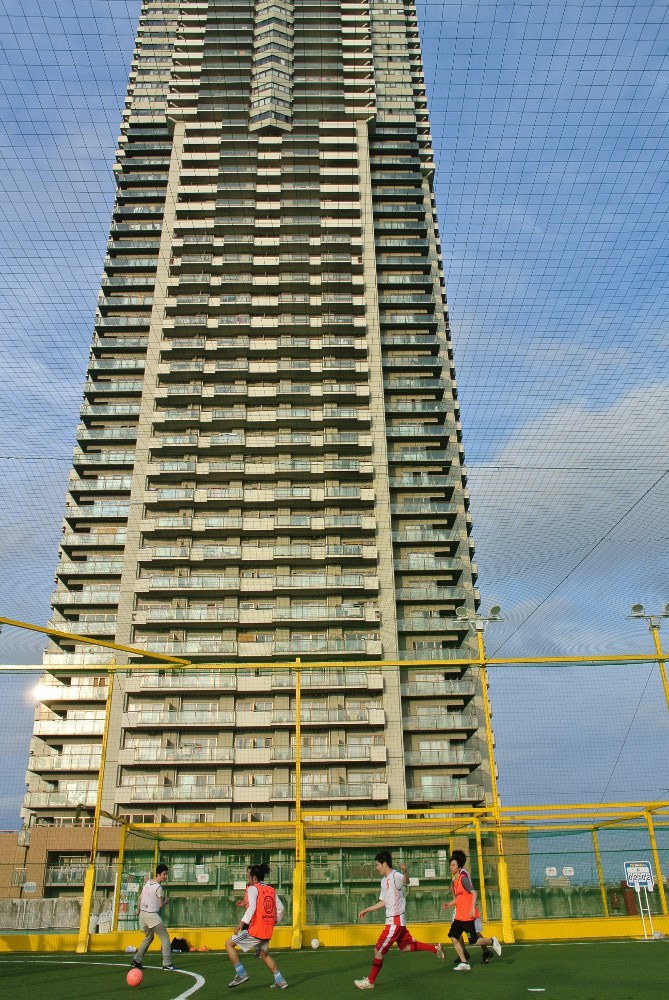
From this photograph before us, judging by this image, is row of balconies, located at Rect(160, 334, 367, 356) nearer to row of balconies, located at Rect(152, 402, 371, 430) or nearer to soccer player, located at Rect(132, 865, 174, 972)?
row of balconies, located at Rect(152, 402, 371, 430)

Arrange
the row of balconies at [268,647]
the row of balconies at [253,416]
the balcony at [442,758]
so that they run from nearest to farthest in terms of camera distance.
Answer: the balcony at [442,758] < the row of balconies at [268,647] < the row of balconies at [253,416]

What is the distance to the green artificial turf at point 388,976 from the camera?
688 cm

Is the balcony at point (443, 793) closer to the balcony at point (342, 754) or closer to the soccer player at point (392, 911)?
the balcony at point (342, 754)

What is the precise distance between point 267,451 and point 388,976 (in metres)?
37.8

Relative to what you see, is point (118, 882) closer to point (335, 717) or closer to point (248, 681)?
point (335, 717)

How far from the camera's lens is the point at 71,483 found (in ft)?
149

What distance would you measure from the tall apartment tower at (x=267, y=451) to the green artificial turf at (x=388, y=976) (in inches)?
921

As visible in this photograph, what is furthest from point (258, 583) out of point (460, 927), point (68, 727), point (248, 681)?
point (460, 927)

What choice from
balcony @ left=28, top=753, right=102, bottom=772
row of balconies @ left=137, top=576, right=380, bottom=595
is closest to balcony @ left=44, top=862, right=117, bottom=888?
balcony @ left=28, top=753, right=102, bottom=772

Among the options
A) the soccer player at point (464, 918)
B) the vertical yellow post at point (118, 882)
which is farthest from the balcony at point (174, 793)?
the soccer player at point (464, 918)

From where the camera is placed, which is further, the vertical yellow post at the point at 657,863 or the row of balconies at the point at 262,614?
the row of balconies at the point at 262,614

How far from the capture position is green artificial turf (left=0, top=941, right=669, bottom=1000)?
22.6 feet

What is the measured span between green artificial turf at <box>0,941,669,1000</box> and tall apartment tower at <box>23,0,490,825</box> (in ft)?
76.8

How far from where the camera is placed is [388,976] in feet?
27.3
